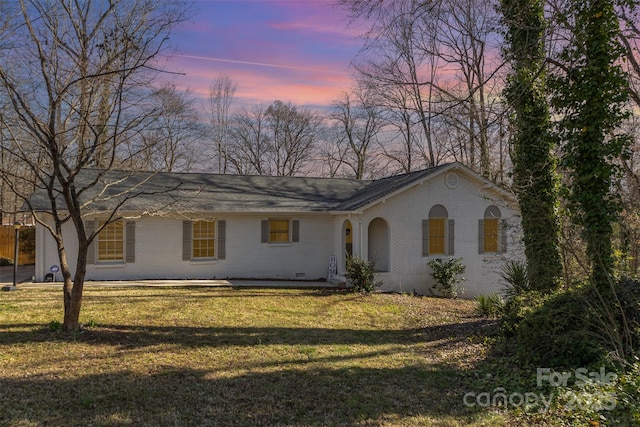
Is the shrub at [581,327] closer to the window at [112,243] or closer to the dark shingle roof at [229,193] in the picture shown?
the dark shingle roof at [229,193]

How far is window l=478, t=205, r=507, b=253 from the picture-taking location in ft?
54.2

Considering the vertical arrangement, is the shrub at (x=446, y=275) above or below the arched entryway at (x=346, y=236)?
below

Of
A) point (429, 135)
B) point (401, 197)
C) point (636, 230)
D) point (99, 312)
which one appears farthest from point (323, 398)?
point (429, 135)

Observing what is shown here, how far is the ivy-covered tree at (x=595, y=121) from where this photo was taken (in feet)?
22.2

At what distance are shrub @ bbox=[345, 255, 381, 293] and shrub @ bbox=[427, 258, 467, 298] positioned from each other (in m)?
2.40

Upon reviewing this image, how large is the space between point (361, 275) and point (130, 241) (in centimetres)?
799

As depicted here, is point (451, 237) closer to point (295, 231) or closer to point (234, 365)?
point (295, 231)

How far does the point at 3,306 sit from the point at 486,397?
10.6 metres

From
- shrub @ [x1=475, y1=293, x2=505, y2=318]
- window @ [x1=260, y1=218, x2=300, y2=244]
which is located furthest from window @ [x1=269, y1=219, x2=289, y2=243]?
shrub @ [x1=475, y1=293, x2=505, y2=318]

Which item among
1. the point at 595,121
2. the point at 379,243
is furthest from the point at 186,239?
the point at 595,121

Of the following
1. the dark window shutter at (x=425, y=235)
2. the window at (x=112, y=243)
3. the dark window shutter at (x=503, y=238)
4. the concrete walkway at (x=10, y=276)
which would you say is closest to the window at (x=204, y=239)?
the window at (x=112, y=243)

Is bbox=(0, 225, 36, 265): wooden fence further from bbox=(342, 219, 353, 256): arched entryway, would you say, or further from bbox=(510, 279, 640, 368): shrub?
bbox=(510, 279, 640, 368): shrub

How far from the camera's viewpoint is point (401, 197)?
50.7 ft

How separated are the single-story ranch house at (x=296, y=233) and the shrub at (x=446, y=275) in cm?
35
